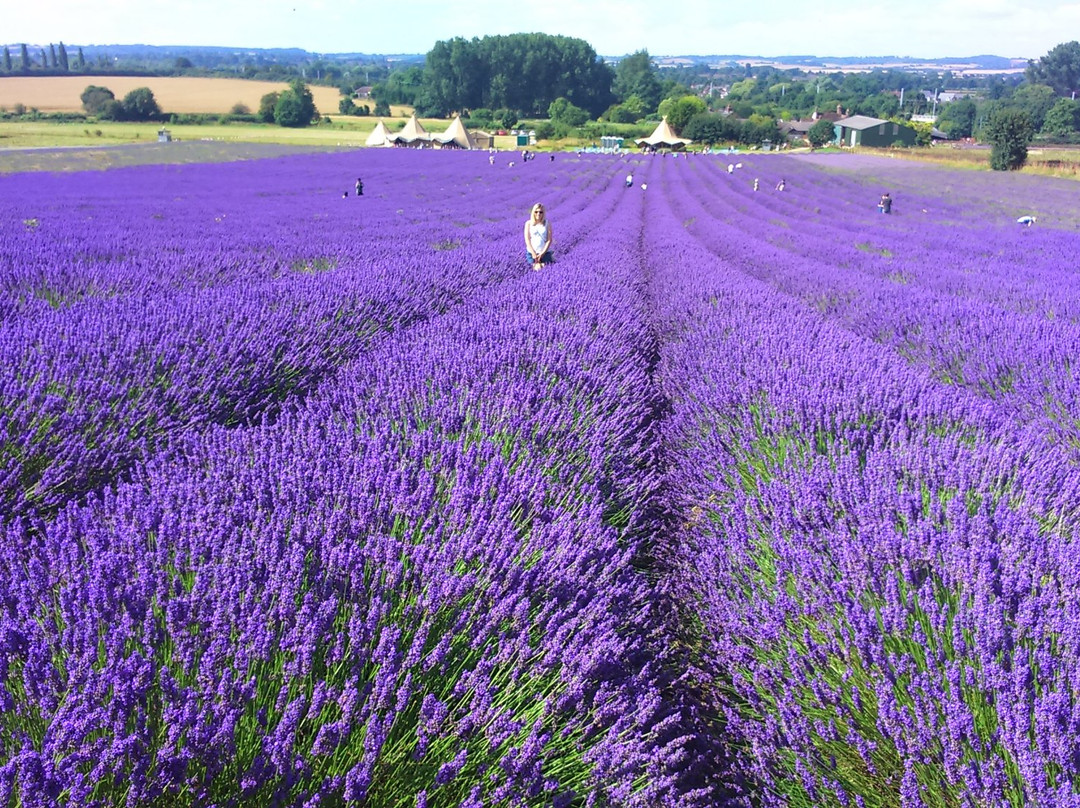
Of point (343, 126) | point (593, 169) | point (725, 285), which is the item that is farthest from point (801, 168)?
point (343, 126)

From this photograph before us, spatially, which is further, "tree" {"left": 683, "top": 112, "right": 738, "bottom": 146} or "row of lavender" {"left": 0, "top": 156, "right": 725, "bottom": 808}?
"tree" {"left": 683, "top": 112, "right": 738, "bottom": 146}

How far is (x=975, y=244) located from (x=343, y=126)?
64.3 meters

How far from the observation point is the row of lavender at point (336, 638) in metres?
1.05

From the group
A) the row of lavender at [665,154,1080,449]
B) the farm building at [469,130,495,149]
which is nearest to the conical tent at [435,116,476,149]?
the farm building at [469,130,495,149]

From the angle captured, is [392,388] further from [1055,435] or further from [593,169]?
[593,169]

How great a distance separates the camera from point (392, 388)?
105 inches

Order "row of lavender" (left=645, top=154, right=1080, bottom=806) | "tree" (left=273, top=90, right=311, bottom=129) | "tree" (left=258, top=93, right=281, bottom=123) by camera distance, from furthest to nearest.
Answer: "tree" (left=258, top=93, right=281, bottom=123) < "tree" (left=273, top=90, right=311, bottom=129) < "row of lavender" (left=645, top=154, right=1080, bottom=806)

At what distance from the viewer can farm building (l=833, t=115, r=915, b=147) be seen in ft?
221

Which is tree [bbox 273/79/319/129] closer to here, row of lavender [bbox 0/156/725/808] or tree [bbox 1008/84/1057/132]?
row of lavender [bbox 0/156/725/808]

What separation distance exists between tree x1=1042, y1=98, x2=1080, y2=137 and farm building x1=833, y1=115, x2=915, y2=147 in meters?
17.0

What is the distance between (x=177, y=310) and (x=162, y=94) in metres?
85.4

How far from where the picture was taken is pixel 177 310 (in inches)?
144

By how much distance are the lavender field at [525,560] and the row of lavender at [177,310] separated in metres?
0.02

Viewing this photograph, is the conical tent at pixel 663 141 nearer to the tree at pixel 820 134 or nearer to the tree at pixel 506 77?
the tree at pixel 820 134
